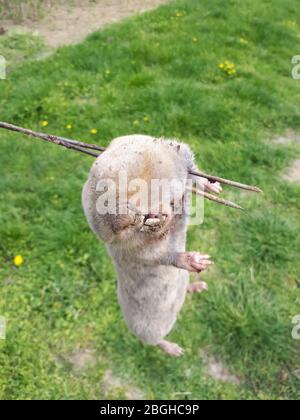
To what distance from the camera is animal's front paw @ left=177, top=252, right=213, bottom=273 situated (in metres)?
1.50

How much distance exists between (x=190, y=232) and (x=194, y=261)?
88.5 inches

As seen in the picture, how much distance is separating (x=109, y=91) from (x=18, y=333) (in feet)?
10.8

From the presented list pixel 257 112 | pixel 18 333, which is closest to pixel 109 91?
pixel 257 112

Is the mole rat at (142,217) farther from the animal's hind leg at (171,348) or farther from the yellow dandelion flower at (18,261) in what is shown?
the yellow dandelion flower at (18,261)

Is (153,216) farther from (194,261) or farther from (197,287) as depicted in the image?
(197,287)

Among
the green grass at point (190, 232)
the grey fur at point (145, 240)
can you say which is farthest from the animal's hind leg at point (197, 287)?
the grey fur at point (145, 240)

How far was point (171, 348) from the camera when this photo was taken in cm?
289

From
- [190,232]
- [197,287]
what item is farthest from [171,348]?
[190,232]

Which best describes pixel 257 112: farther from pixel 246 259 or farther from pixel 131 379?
pixel 131 379

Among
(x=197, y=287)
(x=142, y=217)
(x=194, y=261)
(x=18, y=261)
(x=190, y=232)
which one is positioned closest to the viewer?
(x=142, y=217)

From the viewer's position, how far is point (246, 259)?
139 inches

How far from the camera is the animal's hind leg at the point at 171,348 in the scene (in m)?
2.86

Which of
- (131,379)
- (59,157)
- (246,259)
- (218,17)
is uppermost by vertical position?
(218,17)

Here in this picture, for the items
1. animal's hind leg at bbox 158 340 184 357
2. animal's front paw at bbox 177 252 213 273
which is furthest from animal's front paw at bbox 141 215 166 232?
animal's hind leg at bbox 158 340 184 357
